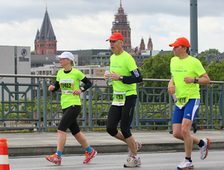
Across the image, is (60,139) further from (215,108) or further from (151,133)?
(215,108)

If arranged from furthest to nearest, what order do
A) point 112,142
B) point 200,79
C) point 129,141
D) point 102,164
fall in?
point 112,142 → point 102,164 → point 129,141 → point 200,79

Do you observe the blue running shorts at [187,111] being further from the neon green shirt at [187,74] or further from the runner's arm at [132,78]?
the runner's arm at [132,78]

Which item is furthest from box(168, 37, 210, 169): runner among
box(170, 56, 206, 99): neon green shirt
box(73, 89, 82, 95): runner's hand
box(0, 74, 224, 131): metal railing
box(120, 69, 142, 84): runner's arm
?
box(0, 74, 224, 131): metal railing

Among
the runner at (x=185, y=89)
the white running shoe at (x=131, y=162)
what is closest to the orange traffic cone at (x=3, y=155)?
the runner at (x=185, y=89)

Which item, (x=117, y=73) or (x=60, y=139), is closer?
(x=117, y=73)

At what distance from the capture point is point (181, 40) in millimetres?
11469

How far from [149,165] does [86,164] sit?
3.55 ft

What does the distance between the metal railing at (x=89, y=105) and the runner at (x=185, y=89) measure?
8145 mm

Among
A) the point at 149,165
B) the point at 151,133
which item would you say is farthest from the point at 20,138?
the point at 149,165

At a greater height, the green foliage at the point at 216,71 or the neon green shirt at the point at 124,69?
the neon green shirt at the point at 124,69

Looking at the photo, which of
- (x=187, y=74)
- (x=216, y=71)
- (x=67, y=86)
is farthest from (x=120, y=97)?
(x=216, y=71)

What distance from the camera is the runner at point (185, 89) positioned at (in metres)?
11.2

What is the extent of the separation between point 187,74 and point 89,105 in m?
9.46

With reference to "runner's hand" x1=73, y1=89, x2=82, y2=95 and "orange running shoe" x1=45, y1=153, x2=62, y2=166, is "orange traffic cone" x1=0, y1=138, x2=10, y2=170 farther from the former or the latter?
"runner's hand" x1=73, y1=89, x2=82, y2=95
